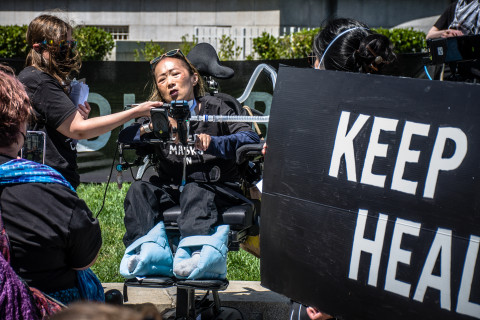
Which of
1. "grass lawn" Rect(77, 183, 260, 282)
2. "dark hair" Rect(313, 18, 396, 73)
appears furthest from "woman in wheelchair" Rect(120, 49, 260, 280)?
"grass lawn" Rect(77, 183, 260, 282)

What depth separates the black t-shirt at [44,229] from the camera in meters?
2.28

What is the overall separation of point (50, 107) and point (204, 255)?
1176 mm

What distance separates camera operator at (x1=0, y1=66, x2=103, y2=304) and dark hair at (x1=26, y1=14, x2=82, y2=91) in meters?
1.14

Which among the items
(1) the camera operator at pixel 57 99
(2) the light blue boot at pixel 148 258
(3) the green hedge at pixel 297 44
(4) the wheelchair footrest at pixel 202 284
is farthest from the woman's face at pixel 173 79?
(3) the green hedge at pixel 297 44

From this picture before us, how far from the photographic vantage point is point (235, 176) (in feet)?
12.9

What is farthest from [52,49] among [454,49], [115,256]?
[454,49]

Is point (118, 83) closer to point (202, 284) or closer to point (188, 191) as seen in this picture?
point (188, 191)

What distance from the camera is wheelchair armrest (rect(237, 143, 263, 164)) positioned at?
11.7ft

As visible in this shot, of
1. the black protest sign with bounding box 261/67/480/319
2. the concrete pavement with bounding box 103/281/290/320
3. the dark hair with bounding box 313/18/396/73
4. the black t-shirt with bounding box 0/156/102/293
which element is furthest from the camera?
the concrete pavement with bounding box 103/281/290/320

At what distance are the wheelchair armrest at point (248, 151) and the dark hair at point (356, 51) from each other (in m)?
0.71

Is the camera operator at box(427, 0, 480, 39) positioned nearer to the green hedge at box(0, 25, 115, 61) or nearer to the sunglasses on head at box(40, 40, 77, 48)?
the sunglasses on head at box(40, 40, 77, 48)

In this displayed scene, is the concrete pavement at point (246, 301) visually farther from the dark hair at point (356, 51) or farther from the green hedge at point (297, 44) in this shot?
the green hedge at point (297, 44)

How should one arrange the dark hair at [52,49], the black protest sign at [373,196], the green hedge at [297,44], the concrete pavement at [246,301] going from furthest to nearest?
the green hedge at [297,44] < the concrete pavement at [246,301] < the dark hair at [52,49] < the black protest sign at [373,196]

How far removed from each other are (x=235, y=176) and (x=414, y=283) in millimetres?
1944
